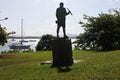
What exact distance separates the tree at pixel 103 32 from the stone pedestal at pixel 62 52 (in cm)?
2331

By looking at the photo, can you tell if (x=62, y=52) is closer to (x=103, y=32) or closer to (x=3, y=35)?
(x=3, y=35)

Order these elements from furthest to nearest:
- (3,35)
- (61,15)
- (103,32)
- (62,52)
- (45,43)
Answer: (45,43) → (103,32) → (3,35) → (61,15) → (62,52)

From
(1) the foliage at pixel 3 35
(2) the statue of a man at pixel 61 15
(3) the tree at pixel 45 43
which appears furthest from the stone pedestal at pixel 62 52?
(3) the tree at pixel 45 43

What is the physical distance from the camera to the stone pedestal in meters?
18.0

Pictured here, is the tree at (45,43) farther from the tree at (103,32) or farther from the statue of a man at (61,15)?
the statue of a man at (61,15)

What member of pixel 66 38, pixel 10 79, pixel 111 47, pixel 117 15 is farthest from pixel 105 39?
pixel 10 79

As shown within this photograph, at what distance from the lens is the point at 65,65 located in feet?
57.8

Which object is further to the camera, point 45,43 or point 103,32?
point 45,43

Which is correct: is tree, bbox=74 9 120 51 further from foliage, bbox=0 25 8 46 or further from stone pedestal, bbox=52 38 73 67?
stone pedestal, bbox=52 38 73 67

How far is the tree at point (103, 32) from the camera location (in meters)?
41.7

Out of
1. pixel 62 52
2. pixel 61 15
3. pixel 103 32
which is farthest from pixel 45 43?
pixel 62 52

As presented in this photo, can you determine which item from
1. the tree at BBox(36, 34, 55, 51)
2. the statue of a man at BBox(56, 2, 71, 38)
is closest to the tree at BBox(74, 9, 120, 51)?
the tree at BBox(36, 34, 55, 51)

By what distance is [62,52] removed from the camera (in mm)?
18078

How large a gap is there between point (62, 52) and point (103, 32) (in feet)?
80.2
